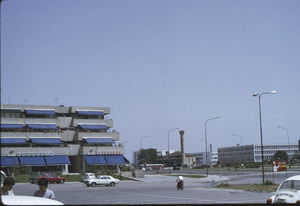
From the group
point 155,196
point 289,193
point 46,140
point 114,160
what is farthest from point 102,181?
point 289,193

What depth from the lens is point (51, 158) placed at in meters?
71.0

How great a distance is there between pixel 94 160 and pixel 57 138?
7.35 metres

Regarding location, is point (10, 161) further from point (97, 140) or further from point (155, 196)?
point (155, 196)

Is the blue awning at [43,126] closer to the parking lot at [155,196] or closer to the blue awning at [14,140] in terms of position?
the blue awning at [14,140]

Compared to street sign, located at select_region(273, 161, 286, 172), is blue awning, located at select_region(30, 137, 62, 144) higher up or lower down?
higher up

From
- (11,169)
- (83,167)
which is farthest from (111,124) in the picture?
(11,169)

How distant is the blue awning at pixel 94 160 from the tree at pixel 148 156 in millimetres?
104178

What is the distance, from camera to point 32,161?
68375 millimetres

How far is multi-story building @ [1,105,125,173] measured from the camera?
225 ft

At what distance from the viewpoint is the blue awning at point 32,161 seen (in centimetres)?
6747

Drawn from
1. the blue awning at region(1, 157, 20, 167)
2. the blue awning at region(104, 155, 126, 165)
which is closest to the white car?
the blue awning at region(1, 157, 20, 167)

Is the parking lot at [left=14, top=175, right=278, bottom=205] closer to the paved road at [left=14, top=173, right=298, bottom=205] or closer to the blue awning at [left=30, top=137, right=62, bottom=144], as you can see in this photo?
the paved road at [left=14, top=173, right=298, bottom=205]

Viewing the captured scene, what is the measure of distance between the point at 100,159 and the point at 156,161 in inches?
4239

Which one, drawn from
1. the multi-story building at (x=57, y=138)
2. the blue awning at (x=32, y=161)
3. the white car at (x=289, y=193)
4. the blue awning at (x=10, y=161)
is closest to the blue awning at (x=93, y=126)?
the multi-story building at (x=57, y=138)
